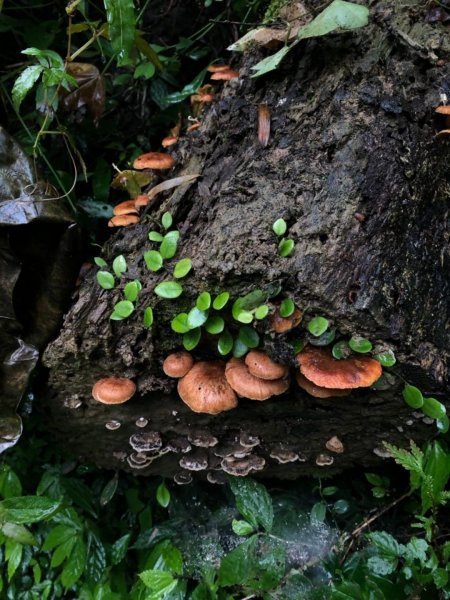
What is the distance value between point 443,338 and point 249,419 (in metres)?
1.15

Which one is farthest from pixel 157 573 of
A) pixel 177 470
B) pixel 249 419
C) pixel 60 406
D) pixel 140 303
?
pixel 140 303

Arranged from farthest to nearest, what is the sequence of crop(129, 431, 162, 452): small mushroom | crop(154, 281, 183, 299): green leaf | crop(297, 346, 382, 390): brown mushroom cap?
crop(129, 431, 162, 452): small mushroom < crop(154, 281, 183, 299): green leaf < crop(297, 346, 382, 390): brown mushroom cap

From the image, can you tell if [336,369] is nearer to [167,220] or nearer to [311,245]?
[311,245]

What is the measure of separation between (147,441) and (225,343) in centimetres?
97

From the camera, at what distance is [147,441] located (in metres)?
2.90

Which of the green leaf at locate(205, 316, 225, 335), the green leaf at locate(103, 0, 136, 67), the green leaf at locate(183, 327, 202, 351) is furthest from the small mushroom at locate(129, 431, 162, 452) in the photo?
the green leaf at locate(103, 0, 136, 67)

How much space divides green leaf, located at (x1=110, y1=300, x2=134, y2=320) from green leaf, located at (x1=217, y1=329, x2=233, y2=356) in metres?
0.50

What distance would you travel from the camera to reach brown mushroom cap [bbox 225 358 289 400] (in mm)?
2299

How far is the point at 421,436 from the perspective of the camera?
2.58 metres

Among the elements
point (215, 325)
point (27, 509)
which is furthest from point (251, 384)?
point (27, 509)

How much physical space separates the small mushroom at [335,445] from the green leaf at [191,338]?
1031 millimetres

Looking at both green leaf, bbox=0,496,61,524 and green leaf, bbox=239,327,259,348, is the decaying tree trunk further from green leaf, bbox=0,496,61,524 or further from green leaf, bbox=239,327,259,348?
green leaf, bbox=0,496,61,524

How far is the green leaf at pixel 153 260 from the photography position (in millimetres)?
2479

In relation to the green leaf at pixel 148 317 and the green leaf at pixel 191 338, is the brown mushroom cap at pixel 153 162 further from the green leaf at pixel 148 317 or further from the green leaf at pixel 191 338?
the green leaf at pixel 191 338
